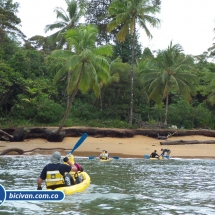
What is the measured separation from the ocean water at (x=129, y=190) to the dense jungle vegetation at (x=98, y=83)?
1052cm

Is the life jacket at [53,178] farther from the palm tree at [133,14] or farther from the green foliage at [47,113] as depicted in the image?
the palm tree at [133,14]

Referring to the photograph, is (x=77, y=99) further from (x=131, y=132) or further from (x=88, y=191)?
(x=88, y=191)

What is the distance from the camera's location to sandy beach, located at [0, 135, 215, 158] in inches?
957

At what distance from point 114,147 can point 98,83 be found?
6.68 m

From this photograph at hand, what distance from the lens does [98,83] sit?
102ft

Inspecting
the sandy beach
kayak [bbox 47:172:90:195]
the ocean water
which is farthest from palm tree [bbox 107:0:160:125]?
kayak [bbox 47:172:90:195]

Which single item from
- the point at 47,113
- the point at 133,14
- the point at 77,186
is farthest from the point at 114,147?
the point at 77,186

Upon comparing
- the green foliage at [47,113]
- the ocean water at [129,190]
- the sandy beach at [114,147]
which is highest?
the green foliage at [47,113]

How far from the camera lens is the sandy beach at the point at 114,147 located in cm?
2430

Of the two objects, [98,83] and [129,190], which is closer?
[129,190]

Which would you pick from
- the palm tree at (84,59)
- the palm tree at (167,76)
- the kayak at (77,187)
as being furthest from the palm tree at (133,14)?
the kayak at (77,187)

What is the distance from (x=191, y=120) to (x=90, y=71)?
14.8 m

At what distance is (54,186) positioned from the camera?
9547 mm

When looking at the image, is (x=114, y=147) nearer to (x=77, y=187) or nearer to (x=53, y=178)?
(x=77, y=187)
